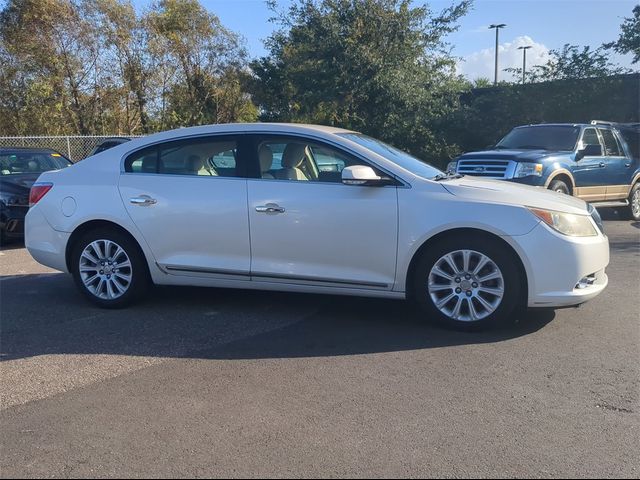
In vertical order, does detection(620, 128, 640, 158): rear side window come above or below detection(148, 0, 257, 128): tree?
below

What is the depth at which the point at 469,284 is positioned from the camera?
5.19 metres

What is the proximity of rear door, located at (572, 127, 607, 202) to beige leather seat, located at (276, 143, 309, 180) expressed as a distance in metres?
7.26

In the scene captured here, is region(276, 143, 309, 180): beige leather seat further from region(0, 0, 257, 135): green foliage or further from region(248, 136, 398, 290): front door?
region(0, 0, 257, 135): green foliage

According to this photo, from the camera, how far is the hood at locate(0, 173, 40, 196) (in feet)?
32.6

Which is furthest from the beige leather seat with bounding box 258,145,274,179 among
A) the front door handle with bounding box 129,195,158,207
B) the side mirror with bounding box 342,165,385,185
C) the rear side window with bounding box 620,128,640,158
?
the rear side window with bounding box 620,128,640,158

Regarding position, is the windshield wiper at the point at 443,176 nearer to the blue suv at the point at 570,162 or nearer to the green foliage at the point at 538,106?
the blue suv at the point at 570,162

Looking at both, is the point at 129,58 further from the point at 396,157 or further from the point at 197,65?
the point at 396,157

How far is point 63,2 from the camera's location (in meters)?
23.1

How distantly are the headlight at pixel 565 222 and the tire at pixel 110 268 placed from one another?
357 cm

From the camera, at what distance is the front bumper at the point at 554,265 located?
16.4 ft

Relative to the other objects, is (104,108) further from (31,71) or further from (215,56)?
(215,56)

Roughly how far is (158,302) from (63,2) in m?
20.7

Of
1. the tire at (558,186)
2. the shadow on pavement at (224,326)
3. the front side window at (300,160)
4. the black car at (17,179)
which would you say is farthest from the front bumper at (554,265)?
the black car at (17,179)

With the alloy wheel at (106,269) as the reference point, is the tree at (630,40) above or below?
above
